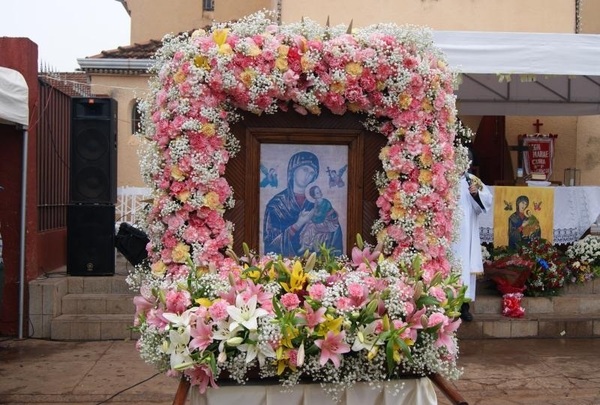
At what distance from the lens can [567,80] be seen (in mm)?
10125

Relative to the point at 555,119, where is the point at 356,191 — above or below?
below

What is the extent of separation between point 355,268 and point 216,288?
0.75 metres

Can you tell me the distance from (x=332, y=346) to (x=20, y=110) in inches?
222

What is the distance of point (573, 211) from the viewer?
8734 millimetres

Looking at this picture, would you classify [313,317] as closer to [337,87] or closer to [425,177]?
[425,177]

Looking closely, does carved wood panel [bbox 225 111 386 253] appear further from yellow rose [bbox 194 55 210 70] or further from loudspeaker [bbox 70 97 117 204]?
loudspeaker [bbox 70 97 117 204]

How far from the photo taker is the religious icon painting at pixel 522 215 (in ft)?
27.8

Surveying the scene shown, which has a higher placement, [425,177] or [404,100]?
[404,100]

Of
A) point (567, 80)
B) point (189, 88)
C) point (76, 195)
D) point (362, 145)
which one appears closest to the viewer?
point (189, 88)

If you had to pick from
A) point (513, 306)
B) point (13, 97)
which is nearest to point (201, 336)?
point (13, 97)

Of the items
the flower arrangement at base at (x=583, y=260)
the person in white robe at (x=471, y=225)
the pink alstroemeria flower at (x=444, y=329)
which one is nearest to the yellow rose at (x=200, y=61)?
the pink alstroemeria flower at (x=444, y=329)

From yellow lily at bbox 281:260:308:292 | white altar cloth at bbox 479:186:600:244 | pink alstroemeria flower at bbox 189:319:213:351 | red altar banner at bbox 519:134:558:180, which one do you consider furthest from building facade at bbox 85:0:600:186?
pink alstroemeria flower at bbox 189:319:213:351

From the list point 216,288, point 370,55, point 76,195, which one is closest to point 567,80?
point 76,195

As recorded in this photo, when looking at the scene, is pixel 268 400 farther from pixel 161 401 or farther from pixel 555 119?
pixel 555 119
